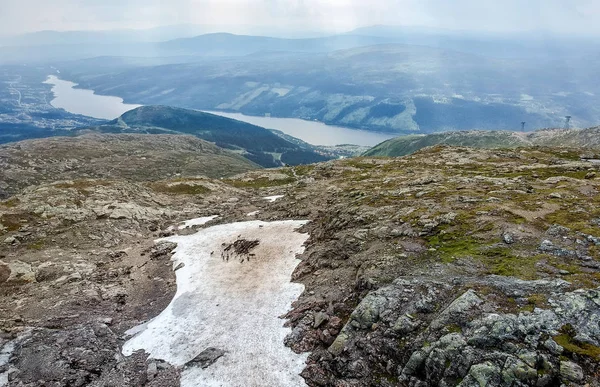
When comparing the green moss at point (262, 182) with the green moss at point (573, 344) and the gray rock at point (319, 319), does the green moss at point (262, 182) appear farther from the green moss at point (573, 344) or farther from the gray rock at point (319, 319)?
the green moss at point (573, 344)

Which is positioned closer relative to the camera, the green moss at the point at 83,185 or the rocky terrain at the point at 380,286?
the rocky terrain at the point at 380,286

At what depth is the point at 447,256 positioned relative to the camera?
29.6 meters

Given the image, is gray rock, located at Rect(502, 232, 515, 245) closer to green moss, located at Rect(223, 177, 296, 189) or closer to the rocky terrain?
the rocky terrain

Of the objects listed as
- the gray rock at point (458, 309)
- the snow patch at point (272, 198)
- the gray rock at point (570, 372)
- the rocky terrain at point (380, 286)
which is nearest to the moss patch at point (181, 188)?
the snow patch at point (272, 198)

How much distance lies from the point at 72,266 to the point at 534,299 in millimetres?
44045

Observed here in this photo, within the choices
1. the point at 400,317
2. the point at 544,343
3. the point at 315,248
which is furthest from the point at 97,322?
the point at 544,343

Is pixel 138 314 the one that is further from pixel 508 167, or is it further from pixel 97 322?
pixel 508 167

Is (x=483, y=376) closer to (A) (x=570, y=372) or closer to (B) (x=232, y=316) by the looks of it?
(A) (x=570, y=372)

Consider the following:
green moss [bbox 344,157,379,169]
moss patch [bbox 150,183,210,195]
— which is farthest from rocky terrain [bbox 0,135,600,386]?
green moss [bbox 344,157,379,169]

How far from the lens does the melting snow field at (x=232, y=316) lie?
2456cm

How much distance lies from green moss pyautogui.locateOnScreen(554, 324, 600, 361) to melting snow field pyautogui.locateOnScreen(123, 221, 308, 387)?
47.4 feet

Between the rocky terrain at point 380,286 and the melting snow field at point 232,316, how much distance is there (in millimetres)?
1182

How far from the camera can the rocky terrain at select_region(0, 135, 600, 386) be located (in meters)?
20.0

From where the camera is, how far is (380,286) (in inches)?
1088
